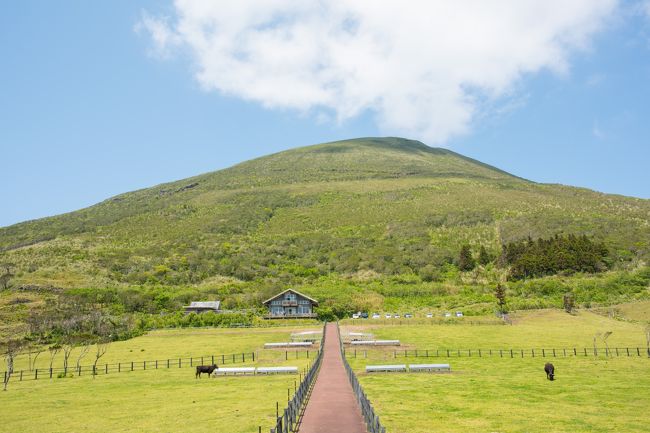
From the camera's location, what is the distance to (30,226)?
146m

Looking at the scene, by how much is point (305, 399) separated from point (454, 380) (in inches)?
427

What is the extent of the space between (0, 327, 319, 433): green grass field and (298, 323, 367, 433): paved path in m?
1.63

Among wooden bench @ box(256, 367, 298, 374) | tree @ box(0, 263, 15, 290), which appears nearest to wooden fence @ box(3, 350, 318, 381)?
wooden bench @ box(256, 367, 298, 374)

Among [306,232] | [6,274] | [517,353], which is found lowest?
[517,353]

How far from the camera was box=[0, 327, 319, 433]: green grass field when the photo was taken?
21219 millimetres

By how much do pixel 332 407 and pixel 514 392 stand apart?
1024 centimetres

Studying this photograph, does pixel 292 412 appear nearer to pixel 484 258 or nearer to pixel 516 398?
pixel 516 398

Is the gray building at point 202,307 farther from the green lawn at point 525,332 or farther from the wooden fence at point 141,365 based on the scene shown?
the wooden fence at point 141,365

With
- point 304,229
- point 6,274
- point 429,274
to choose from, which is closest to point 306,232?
point 304,229

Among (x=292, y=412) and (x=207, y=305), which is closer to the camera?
(x=292, y=412)

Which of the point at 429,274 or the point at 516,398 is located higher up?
the point at 429,274

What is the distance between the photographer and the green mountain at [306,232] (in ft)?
311

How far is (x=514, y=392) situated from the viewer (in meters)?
26.4

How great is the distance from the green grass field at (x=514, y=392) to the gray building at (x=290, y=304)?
1183 inches
